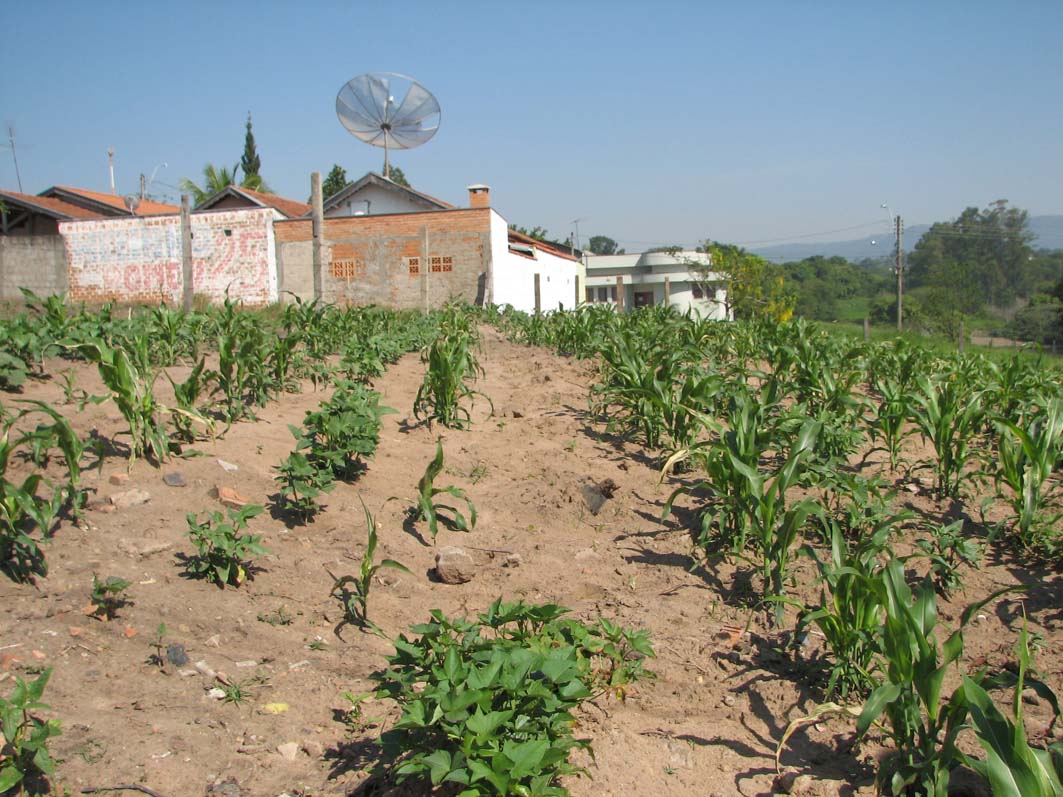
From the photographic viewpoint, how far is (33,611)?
2.79 m

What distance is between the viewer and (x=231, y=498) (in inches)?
148

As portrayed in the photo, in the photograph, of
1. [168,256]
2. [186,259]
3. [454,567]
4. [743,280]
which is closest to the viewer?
[454,567]

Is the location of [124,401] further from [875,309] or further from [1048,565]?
[875,309]

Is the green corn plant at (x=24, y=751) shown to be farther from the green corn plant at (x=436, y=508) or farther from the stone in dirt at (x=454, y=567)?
the green corn plant at (x=436, y=508)

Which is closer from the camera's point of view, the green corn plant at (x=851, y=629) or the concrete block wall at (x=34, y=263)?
the green corn plant at (x=851, y=629)

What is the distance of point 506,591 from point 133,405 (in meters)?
2.11

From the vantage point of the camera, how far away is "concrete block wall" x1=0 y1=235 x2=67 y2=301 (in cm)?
2064

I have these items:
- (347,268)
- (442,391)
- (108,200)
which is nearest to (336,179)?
(108,200)

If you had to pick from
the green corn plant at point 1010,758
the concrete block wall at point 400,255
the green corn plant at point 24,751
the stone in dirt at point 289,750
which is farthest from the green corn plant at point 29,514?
the concrete block wall at point 400,255

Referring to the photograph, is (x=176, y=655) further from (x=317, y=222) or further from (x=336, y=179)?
(x=336, y=179)

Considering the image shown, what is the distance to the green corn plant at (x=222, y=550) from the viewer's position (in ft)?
10.0

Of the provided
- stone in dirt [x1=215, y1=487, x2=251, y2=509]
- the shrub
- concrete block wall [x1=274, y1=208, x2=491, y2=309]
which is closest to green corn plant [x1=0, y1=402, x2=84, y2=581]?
stone in dirt [x1=215, y1=487, x2=251, y2=509]

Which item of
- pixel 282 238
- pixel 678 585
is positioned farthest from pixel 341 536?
pixel 282 238

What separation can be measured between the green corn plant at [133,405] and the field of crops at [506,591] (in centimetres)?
2
